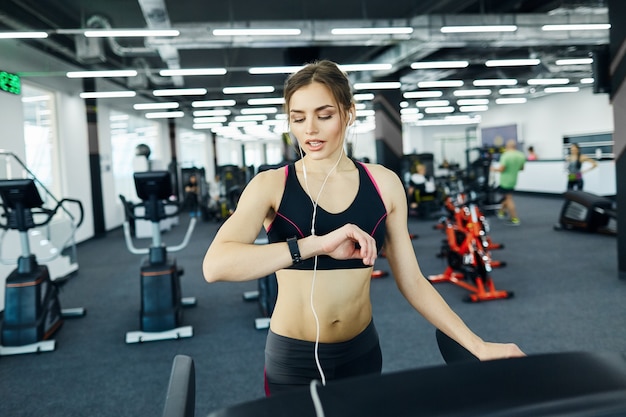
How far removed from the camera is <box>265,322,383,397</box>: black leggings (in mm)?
1200

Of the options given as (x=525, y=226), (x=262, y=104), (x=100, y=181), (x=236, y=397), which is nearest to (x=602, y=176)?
(x=525, y=226)

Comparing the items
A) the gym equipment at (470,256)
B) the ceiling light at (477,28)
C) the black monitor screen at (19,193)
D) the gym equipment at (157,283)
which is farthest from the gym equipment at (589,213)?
the black monitor screen at (19,193)

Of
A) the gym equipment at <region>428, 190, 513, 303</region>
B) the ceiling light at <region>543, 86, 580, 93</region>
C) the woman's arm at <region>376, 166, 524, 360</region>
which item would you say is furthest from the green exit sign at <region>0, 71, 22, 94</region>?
the ceiling light at <region>543, 86, 580, 93</region>

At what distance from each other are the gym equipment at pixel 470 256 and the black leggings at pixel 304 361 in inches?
149

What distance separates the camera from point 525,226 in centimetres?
936

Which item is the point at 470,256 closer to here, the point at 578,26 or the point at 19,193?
the point at 19,193

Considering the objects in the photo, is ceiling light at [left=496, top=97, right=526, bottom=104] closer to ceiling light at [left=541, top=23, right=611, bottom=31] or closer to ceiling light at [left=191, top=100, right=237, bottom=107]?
ceiling light at [left=191, top=100, right=237, bottom=107]

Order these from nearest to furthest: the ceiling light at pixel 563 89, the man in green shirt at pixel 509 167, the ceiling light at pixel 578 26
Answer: the ceiling light at pixel 578 26, the man in green shirt at pixel 509 167, the ceiling light at pixel 563 89

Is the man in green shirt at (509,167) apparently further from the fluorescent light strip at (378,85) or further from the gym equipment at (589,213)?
the fluorescent light strip at (378,85)

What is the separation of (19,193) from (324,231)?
11.8 feet

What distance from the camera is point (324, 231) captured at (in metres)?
1.15

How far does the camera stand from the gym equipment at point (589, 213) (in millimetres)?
7957

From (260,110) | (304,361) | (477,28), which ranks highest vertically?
(260,110)

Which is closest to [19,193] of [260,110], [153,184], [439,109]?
[153,184]
